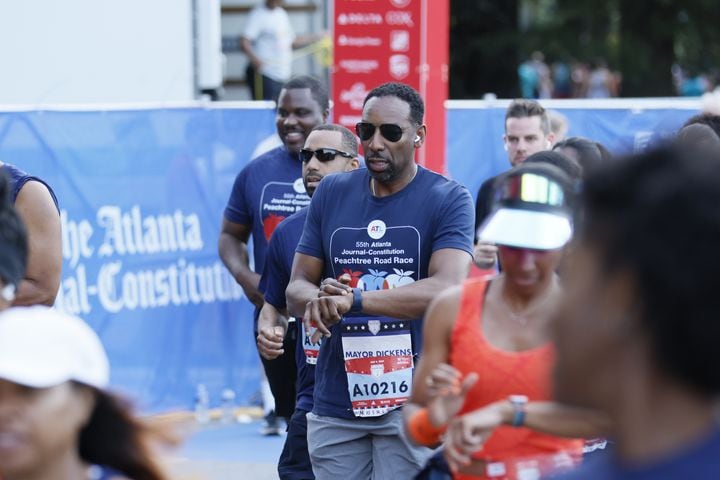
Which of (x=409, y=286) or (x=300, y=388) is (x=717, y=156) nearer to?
(x=409, y=286)

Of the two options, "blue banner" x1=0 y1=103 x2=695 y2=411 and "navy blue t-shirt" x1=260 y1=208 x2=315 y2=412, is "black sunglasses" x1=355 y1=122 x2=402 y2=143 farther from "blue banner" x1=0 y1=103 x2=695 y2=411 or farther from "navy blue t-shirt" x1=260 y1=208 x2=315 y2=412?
"blue banner" x1=0 y1=103 x2=695 y2=411

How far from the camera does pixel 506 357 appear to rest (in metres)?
3.89

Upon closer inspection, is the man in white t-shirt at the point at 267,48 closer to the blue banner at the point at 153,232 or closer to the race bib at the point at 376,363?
the blue banner at the point at 153,232

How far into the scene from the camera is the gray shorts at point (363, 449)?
18.4 ft

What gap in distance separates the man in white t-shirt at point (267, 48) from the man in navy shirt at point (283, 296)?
28.9ft

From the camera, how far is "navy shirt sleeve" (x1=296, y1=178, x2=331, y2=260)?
5711 millimetres

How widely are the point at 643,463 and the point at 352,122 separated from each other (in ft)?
27.3

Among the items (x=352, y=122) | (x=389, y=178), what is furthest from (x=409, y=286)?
(x=352, y=122)

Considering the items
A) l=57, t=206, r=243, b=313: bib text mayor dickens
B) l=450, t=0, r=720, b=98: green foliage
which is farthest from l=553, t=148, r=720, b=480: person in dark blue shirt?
l=450, t=0, r=720, b=98: green foliage

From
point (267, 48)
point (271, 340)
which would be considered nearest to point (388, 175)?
point (271, 340)

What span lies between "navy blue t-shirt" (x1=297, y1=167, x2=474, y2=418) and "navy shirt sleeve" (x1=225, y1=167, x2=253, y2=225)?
273 centimetres

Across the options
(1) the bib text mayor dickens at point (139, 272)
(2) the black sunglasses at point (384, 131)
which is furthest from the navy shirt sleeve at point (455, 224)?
(1) the bib text mayor dickens at point (139, 272)

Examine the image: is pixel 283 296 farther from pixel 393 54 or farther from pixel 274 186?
pixel 393 54

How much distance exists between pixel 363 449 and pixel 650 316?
3898 millimetres
